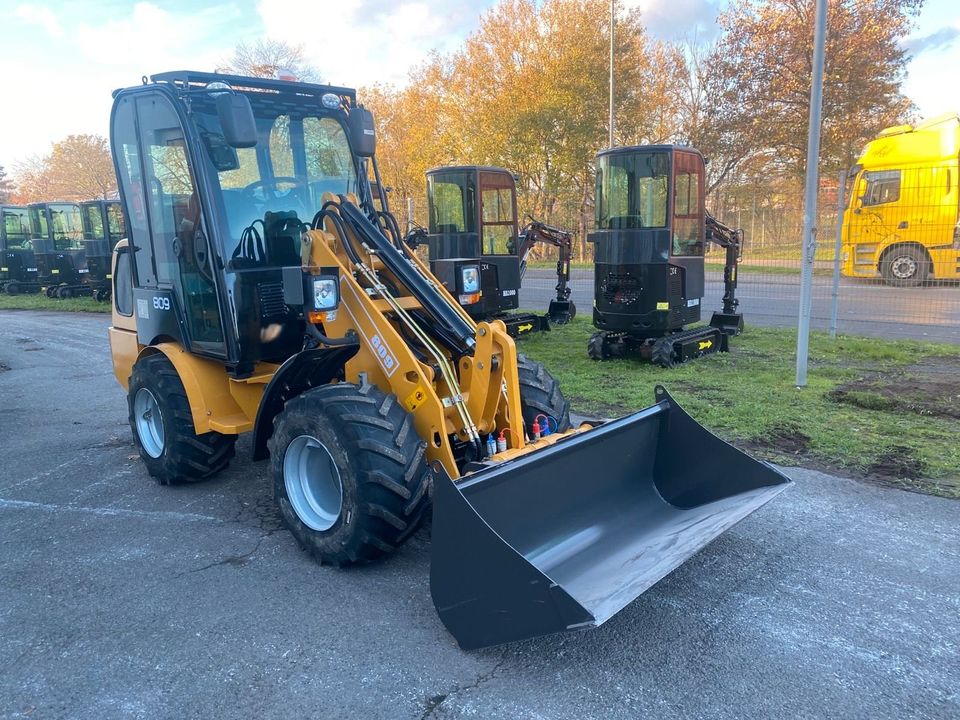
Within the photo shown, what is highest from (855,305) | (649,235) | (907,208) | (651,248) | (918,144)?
(918,144)

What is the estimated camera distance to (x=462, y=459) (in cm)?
438

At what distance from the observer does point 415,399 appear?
4051 millimetres

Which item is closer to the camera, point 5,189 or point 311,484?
point 311,484

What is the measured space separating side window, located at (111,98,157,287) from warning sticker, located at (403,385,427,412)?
263 cm

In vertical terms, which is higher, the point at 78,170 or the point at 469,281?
the point at 78,170

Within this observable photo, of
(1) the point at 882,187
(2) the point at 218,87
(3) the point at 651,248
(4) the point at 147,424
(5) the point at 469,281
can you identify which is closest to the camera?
(2) the point at 218,87

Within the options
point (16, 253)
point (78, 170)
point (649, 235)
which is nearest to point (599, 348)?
point (649, 235)

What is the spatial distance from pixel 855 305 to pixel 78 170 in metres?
54.4

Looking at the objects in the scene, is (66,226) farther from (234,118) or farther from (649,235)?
(234,118)

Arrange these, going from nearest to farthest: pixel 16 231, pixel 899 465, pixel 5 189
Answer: pixel 899 465 → pixel 16 231 → pixel 5 189

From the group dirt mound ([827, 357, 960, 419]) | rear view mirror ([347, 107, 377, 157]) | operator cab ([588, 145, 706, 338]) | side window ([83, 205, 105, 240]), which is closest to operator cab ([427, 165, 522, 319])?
operator cab ([588, 145, 706, 338])

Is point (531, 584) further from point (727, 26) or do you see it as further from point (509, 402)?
point (727, 26)

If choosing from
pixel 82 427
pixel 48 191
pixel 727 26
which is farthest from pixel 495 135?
pixel 48 191

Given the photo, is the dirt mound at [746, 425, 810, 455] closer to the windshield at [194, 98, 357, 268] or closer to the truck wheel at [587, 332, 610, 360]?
the truck wheel at [587, 332, 610, 360]
